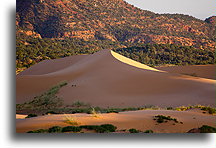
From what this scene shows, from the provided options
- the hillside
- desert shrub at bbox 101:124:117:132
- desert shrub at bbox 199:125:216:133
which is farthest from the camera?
the hillside

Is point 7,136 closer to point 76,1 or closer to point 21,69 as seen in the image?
point 21,69

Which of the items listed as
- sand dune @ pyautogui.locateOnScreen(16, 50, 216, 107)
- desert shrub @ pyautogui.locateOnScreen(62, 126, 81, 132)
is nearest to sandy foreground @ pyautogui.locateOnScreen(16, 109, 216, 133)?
desert shrub @ pyautogui.locateOnScreen(62, 126, 81, 132)

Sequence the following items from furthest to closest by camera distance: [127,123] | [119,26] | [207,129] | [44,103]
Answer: [119,26]
[44,103]
[127,123]
[207,129]

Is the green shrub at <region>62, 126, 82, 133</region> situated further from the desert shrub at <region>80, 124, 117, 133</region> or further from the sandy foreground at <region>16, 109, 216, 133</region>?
the sandy foreground at <region>16, 109, 216, 133</region>

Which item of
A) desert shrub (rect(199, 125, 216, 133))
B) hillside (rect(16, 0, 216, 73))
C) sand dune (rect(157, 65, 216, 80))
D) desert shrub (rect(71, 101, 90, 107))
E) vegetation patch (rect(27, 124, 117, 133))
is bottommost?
desert shrub (rect(199, 125, 216, 133))

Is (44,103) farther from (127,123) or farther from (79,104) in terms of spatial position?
(127,123)

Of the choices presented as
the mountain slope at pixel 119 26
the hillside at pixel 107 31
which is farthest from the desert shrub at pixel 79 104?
the mountain slope at pixel 119 26

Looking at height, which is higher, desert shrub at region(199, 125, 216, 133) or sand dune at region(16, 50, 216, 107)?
sand dune at region(16, 50, 216, 107)

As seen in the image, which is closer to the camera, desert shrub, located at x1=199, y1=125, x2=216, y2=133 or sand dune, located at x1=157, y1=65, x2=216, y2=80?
desert shrub, located at x1=199, y1=125, x2=216, y2=133

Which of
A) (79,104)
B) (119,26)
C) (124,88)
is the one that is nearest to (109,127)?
(79,104)

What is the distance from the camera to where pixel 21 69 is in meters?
43.7

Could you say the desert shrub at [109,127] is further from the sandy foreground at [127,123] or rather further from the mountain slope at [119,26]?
the mountain slope at [119,26]

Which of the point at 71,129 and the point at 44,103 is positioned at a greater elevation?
the point at 44,103

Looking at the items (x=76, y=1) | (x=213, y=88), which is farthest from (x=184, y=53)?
(x=213, y=88)
